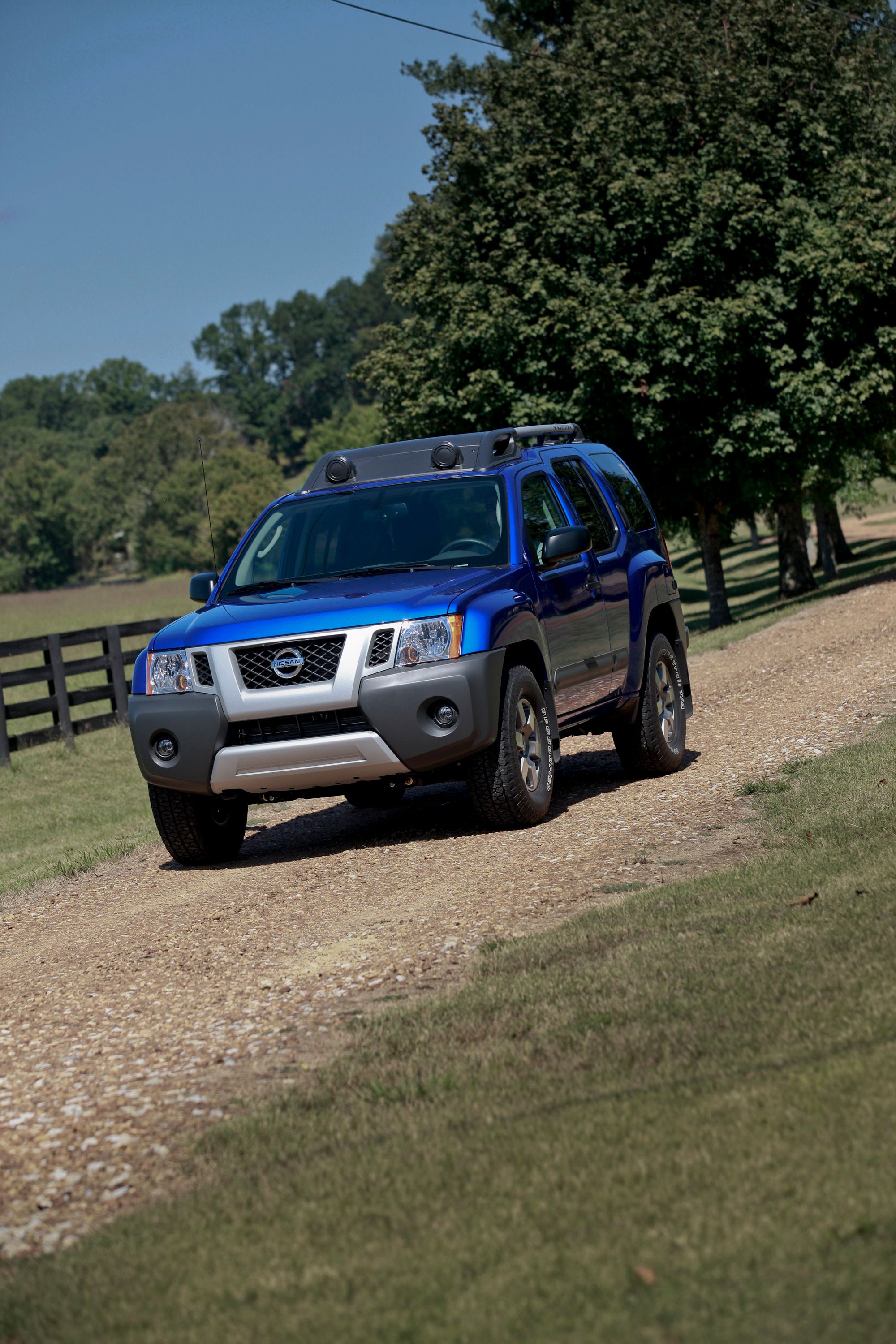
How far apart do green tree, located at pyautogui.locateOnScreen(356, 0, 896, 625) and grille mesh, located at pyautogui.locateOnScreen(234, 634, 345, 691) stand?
1635cm

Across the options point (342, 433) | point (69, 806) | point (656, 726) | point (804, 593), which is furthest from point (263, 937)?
point (342, 433)

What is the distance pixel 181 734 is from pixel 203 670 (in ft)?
1.19

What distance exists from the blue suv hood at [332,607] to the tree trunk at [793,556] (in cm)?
2437

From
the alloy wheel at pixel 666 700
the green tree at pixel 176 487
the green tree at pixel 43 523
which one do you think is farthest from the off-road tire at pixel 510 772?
the green tree at pixel 43 523

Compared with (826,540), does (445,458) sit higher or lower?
higher

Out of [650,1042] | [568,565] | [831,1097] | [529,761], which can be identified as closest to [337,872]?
[529,761]

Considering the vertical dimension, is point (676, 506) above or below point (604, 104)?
below

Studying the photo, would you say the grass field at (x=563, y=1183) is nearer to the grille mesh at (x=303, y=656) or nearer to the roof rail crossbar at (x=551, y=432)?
the grille mesh at (x=303, y=656)

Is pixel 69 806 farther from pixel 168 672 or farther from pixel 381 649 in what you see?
pixel 381 649

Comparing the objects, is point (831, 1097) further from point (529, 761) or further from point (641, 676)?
point (641, 676)

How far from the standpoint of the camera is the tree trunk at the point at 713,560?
2920 centimetres

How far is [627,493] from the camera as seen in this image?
1080 cm

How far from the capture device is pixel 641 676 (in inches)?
396

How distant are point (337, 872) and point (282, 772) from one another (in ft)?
1.96
